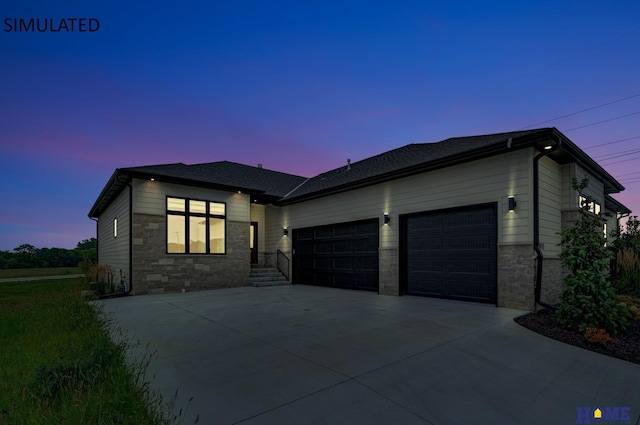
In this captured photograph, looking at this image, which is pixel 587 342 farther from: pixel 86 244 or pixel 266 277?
pixel 86 244

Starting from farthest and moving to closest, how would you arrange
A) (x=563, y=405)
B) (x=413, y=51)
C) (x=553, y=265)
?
(x=413, y=51)
(x=553, y=265)
(x=563, y=405)

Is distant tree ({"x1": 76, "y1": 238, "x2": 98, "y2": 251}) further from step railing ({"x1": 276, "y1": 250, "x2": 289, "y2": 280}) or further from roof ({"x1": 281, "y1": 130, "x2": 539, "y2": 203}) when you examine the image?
roof ({"x1": 281, "y1": 130, "x2": 539, "y2": 203})

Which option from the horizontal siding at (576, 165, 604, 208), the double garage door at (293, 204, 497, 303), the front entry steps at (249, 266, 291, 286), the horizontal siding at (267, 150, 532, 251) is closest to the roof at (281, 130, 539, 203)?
the horizontal siding at (267, 150, 532, 251)

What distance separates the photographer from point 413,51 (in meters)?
11.9

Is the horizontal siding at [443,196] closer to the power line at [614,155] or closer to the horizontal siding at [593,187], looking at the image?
the horizontal siding at [593,187]

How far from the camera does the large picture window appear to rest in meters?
10.6

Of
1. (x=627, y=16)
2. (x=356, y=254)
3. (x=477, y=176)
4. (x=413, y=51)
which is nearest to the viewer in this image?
(x=477, y=176)

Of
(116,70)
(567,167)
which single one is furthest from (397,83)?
(116,70)

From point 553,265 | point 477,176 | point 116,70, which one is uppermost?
point 116,70

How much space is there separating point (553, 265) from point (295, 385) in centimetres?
672

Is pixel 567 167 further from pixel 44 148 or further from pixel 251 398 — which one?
pixel 44 148

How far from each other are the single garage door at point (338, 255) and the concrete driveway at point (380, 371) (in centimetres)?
422

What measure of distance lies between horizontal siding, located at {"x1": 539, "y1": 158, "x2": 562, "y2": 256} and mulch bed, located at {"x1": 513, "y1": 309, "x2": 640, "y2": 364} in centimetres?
200

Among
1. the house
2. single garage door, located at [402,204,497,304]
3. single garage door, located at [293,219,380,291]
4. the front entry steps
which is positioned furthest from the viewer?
the front entry steps
